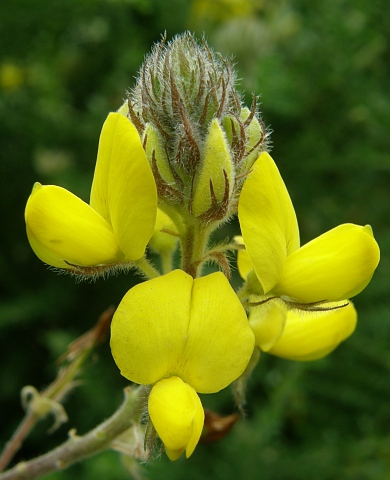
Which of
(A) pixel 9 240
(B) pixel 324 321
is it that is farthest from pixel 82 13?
(B) pixel 324 321

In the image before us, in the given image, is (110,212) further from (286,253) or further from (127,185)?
(286,253)

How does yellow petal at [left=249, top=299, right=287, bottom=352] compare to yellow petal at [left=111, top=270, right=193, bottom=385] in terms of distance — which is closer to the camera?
→ yellow petal at [left=111, top=270, right=193, bottom=385]

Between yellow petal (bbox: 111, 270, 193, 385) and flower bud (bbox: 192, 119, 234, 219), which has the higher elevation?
flower bud (bbox: 192, 119, 234, 219)

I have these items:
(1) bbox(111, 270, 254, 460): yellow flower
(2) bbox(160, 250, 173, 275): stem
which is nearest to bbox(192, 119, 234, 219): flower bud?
(1) bbox(111, 270, 254, 460): yellow flower

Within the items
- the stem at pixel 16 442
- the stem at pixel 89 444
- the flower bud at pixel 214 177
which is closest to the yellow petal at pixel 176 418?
the stem at pixel 89 444

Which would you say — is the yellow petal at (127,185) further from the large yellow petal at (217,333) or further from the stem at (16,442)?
the stem at (16,442)

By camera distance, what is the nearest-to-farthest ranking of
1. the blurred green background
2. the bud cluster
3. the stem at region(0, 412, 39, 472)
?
the bud cluster, the stem at region(0, 412, 39, 472), the blurred green background

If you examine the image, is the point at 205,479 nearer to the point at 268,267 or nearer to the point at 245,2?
the point at 268,267

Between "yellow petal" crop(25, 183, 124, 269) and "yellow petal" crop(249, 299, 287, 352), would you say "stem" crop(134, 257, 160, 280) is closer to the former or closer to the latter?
"yellow petal" crop(25, 183, 124, 269)

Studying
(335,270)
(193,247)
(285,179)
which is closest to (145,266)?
(193,247)
